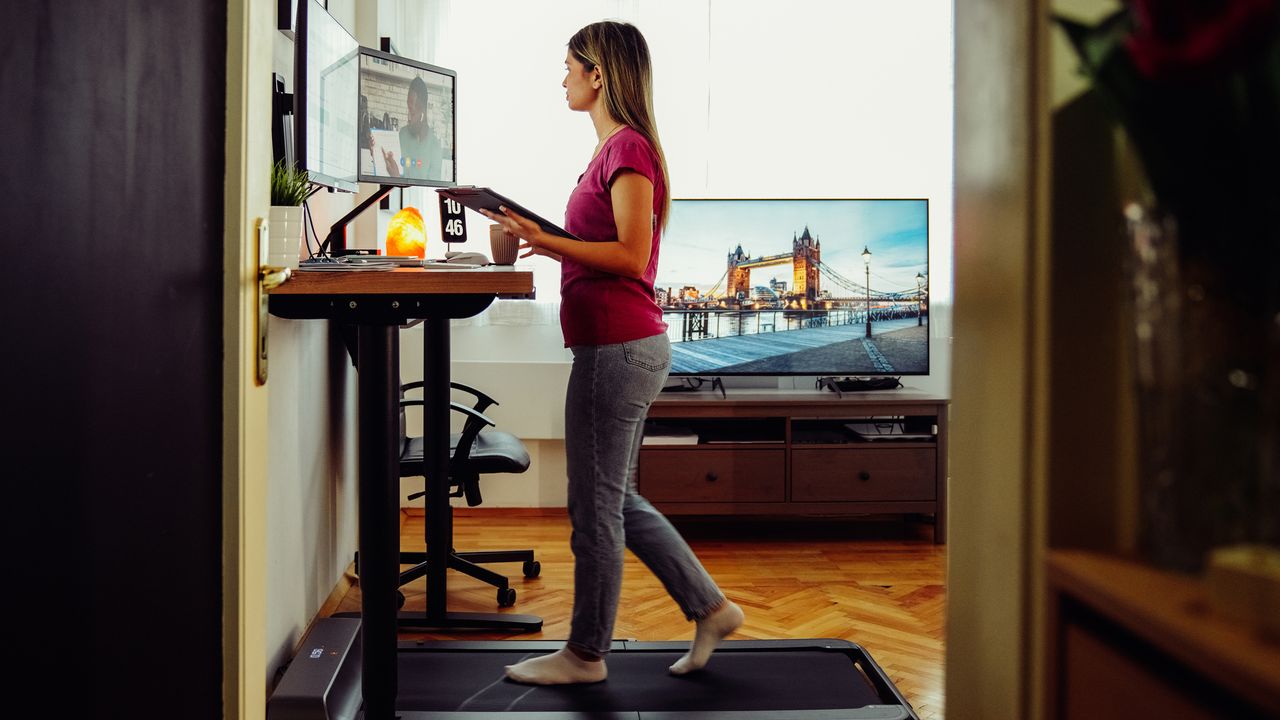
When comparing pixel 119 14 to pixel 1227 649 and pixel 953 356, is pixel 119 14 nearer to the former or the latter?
pixel 953 356

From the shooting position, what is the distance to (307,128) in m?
1.79

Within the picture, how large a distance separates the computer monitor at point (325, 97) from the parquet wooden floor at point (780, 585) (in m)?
1.21

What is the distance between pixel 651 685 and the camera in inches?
78.6

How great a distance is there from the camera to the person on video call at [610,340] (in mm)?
1799

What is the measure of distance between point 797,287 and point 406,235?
169cm

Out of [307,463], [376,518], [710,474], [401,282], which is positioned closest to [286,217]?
[401,282]

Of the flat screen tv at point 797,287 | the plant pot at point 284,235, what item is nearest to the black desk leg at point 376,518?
the plant pot at point 284,235

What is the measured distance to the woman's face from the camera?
1.92 meters

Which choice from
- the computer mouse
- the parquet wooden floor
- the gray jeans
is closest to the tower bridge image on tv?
the parquet wooden floor

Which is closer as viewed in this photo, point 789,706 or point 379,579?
point 379,579

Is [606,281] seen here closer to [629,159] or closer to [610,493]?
[629,159]

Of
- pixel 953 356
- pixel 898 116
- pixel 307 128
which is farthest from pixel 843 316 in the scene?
pixel 953 356

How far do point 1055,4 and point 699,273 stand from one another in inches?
112

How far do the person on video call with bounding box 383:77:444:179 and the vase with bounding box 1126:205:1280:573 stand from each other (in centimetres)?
199
